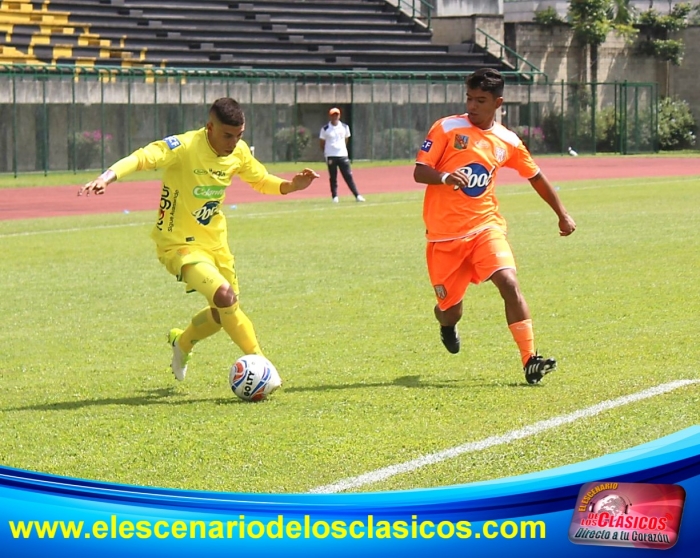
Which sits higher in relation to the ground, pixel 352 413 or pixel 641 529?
pixel 641 529

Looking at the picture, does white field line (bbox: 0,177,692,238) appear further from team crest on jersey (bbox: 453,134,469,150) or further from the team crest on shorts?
team crest on jersey (bbox: 453,134,469,150)

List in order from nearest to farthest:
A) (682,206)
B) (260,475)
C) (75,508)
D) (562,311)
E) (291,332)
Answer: (75,508) → (260,475) → (291,332) → (562,311) → (682,206)

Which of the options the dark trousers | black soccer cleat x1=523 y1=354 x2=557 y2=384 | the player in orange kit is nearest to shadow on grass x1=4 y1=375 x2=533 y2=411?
black soccer cleat x1=523 y1=354 x2=557 y2=384

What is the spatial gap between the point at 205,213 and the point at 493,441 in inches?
99.2

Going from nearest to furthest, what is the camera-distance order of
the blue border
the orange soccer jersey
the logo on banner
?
the logo on banner
the blue border
the orange soccer jersey

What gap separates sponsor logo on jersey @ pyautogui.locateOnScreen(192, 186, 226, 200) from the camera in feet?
25.9

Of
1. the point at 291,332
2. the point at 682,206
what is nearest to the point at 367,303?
the point at 291,332

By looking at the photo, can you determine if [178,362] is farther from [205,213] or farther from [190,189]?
[190,189]

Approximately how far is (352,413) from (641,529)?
513cm

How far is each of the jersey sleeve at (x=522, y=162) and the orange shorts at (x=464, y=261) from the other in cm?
47

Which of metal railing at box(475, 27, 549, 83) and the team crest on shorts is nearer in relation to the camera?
the team crest on shorts

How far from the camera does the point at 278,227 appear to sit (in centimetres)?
2052

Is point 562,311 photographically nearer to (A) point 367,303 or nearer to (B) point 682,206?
(A) point 367,303

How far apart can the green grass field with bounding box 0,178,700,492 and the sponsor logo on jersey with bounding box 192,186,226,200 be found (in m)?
1.19
